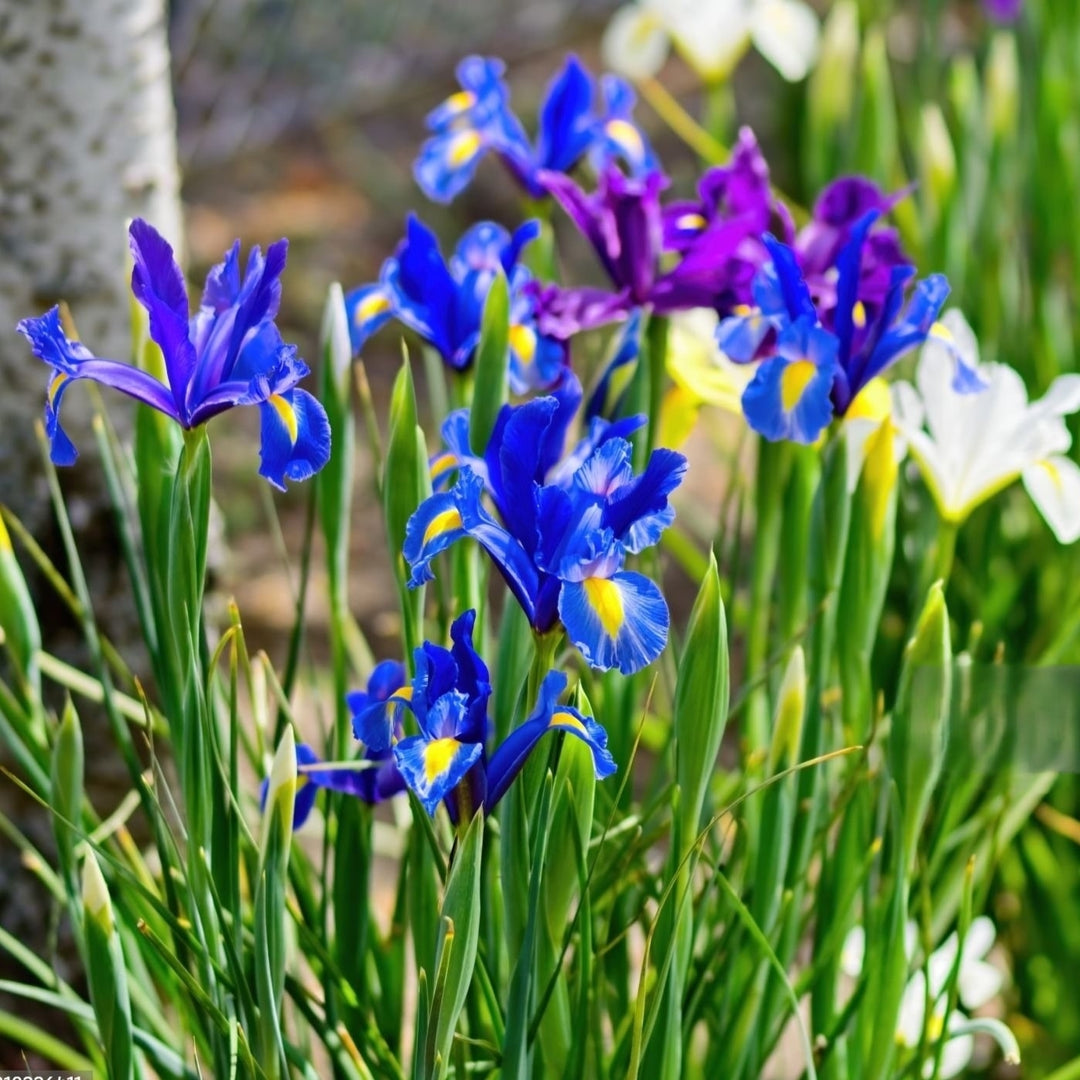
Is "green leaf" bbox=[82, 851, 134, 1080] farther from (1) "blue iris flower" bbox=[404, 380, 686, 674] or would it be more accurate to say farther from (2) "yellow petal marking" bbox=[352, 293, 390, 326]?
(2) "yellow petal marking" bbox=[352, 293, 390, 326]

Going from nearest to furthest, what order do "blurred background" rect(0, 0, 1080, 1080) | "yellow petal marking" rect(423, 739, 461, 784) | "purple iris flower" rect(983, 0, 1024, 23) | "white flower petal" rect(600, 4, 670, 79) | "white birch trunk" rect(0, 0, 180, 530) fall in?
"yellow petal marking" rect(423, 739, 461, 784)
"white birch trunk" rect(0, 0, 180, 530)
"blurred background" rect(0, 0, 1080, 1080)
"white flower petal" rect(600, 4, 670, 79)
"purple iris flower" rect(983, 0, 1024, 23)

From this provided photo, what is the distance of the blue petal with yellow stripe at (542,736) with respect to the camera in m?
0.81

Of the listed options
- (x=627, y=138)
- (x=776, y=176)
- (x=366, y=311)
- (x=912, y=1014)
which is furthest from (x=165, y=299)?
(x=776, y=176)

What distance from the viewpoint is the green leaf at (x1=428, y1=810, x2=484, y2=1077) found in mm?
795

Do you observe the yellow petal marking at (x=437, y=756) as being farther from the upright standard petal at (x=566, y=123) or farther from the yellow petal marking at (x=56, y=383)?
the upright standard petal at (x=566, y=123)

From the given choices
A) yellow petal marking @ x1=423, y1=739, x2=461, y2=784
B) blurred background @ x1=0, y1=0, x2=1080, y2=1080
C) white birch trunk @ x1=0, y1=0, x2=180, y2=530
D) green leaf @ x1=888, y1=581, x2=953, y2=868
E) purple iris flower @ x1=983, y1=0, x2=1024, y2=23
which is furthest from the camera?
purple iris flower @ x1=983, y1=0, x2=1024, y2=23

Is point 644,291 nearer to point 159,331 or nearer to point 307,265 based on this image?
point 159,331

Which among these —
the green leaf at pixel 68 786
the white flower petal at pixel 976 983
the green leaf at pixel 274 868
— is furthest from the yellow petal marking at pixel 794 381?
the white flower petal at pixel 976 983

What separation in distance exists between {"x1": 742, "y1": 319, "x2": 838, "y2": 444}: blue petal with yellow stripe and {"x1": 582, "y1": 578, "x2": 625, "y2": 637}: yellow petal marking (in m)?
0.25

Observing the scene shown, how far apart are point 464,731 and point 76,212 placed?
3.04ft

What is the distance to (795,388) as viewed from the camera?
3.35ft

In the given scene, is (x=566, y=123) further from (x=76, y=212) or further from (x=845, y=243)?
(x=76, y=212)

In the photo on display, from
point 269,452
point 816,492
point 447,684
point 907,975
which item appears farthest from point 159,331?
point 907,975

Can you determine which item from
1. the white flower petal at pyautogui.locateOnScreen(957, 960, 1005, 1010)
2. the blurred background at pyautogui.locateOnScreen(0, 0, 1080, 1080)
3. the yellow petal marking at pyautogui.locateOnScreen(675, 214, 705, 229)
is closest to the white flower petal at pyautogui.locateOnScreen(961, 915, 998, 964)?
the white flower petal at pyautogui.locateOnScreen(957, 960, 1005, 1010)
